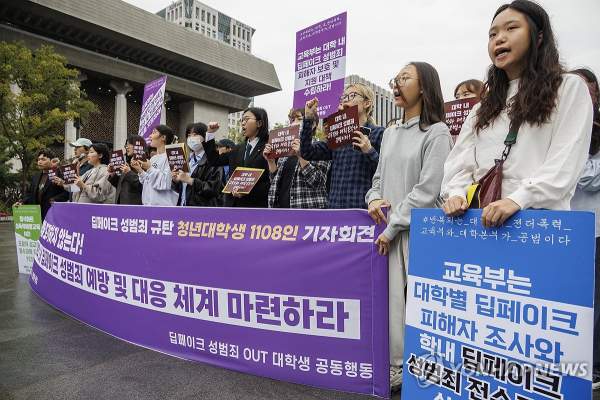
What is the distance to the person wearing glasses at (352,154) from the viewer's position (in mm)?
2916

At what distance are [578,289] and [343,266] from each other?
3.97 feet

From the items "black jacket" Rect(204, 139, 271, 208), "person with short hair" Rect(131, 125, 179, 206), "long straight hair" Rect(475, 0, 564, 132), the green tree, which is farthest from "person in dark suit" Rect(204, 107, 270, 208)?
the green tree

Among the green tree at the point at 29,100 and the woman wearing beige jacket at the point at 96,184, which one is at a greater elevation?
the green tree at the point at 29,100

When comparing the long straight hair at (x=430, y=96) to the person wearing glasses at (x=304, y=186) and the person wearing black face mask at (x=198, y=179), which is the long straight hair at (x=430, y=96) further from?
the person wearing black face mask at (x=198, y=179)

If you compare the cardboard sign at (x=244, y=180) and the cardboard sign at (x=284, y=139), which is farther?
the cardboard sign at (x=244, y=180)

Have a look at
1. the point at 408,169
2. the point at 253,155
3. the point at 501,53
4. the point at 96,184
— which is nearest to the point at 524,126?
the point at 501,53

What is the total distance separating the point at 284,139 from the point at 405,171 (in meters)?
1.30

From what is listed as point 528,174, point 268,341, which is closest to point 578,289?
point 528,174

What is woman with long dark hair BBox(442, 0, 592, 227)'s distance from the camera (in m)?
1.56

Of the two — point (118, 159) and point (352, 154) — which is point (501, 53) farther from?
point (118, 159)

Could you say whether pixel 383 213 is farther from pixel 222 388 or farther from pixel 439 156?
pixel 222 388

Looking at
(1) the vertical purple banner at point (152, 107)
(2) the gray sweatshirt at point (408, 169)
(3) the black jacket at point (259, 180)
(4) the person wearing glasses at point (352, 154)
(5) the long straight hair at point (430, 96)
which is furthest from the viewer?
(1) the vertical purple banner at point (152, 107)

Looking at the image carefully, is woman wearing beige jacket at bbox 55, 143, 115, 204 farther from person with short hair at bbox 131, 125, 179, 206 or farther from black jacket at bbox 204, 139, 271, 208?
black jacket at bbox 204, 139, 271, 208

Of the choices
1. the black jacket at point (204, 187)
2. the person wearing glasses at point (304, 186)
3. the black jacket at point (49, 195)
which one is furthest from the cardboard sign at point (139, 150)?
the black jacket at point (49, 195)
